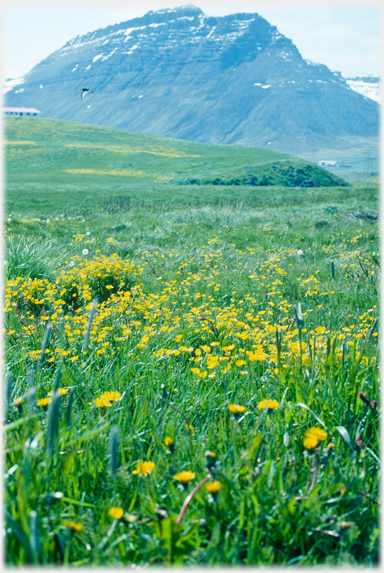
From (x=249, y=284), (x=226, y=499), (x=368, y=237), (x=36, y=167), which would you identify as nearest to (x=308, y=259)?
(x=249, y=284)

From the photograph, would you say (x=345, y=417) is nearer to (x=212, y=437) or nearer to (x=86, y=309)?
(x=212, y=437)

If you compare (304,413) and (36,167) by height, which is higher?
(36,167)

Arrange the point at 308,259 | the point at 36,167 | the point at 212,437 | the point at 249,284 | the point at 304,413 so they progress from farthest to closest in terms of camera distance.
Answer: the point at 36,167 → the point at 308,259 → the point at 249,284 → the point at 304,413 → the point at 212,437

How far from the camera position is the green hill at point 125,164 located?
45.9 metres

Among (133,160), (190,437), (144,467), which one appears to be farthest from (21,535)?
(133,160)

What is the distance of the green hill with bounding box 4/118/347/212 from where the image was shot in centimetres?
4591

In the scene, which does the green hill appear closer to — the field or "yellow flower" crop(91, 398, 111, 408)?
the field

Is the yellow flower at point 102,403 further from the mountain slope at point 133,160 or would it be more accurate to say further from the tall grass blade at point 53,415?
the mountain slope at point 133,160

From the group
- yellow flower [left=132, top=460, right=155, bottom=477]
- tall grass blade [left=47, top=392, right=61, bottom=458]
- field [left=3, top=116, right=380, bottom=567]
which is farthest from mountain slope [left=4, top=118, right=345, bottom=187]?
tall grass blade [left=47, top=392, right=61, bottom=458]

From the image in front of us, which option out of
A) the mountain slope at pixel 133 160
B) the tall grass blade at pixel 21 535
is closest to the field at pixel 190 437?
the tall grass blade at pixel 21 535

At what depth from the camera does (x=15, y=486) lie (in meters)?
1.75

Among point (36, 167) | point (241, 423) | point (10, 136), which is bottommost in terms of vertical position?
point (241, 423)

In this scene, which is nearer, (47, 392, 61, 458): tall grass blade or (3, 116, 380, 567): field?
(47, 392, 61, 458): tall grass blade

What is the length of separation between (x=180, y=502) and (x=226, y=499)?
7.8 inches
